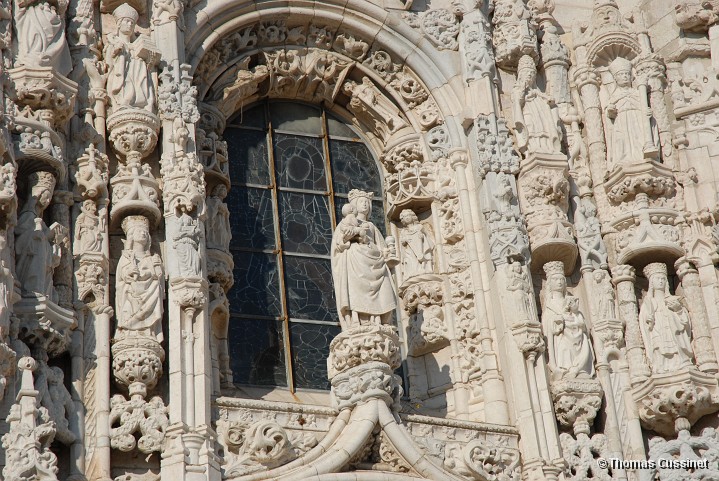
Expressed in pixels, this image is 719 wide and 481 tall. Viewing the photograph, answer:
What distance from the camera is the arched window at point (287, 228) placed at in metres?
16.7

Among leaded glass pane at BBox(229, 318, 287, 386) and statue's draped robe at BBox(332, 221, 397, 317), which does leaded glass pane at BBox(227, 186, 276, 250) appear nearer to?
leaded glass pane at BBox(229, 318, 287, 386)

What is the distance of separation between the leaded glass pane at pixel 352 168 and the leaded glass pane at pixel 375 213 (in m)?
0.09

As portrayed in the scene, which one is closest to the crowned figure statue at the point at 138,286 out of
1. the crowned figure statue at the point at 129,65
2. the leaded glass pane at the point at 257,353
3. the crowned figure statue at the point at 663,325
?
the crowned figure statue at the point at 129,65

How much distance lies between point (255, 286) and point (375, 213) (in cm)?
168

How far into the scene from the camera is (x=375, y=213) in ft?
59.0

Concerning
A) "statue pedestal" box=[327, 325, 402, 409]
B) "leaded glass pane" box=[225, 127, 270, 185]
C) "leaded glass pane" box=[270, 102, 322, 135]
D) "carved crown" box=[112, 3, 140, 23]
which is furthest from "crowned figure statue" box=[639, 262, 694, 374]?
"carved crown" box=[112, 3, 140, 23]

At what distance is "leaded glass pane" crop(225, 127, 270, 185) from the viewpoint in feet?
57.8

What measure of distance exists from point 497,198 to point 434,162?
1.05m

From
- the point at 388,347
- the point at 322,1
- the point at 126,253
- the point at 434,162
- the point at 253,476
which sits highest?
the point at 322,1

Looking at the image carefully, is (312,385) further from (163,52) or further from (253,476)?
(163,52)

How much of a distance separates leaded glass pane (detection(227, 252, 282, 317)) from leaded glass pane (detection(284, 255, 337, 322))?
5.1 inches

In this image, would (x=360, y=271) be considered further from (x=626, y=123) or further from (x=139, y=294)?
(x=626, y=123)

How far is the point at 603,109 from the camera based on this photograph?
18047 millimetres

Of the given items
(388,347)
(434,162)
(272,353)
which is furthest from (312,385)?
(434,162)
